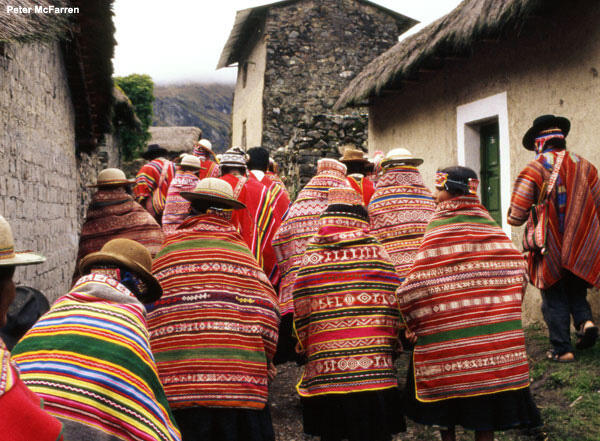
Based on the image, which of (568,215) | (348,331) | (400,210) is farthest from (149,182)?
(568,215)

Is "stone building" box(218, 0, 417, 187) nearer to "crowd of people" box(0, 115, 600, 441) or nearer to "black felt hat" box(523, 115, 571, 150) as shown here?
"black felt hat" box(523, 115, 571, 150)

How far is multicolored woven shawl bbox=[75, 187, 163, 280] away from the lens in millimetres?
5020

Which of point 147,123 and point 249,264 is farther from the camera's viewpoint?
point 147,123

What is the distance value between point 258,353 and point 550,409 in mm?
2407

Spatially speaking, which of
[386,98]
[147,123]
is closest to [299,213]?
[386,98]

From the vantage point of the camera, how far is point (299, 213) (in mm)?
4672

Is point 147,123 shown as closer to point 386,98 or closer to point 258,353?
point 386,98

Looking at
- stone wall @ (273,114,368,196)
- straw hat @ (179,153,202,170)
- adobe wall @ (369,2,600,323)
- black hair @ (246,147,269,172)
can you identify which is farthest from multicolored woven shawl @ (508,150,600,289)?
stone wall @ (273,114,368,196)

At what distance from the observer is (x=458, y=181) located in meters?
3.46

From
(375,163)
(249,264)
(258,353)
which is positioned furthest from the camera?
(375,163)

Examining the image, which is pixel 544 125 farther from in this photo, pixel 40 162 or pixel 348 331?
pixel 40 162

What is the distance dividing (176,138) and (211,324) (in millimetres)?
20710

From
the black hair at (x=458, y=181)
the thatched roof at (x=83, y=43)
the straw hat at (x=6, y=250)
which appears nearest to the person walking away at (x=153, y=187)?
the thatched roof at (x=83, y=43)

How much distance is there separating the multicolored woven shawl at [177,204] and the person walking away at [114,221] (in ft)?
2.73
